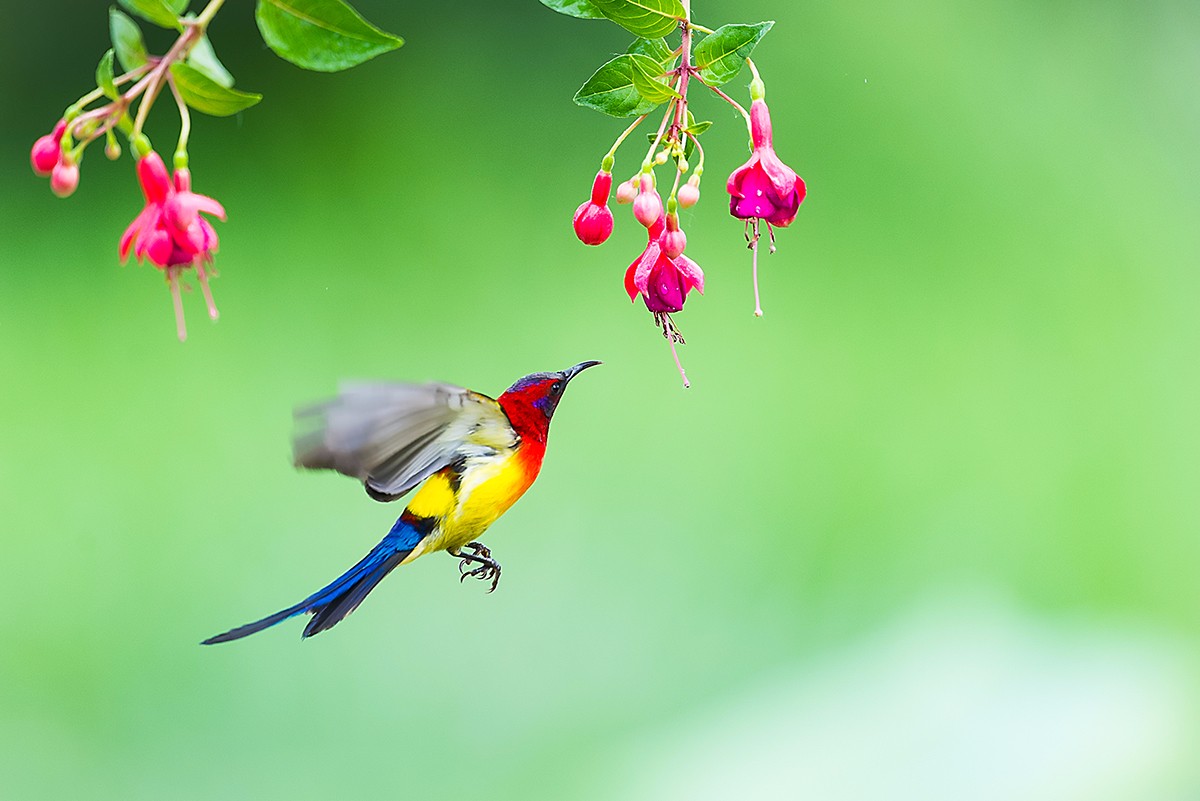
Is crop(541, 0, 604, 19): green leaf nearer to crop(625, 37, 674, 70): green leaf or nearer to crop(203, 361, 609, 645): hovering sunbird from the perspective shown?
crop(625, 37, 674, 70): green leaf

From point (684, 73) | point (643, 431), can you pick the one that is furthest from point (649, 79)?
point (643, 431)

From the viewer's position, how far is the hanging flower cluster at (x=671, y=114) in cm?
59

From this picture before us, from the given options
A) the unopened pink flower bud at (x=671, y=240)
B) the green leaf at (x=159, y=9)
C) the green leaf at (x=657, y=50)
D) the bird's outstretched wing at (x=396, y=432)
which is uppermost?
the green leaf at (x=657, y=50)

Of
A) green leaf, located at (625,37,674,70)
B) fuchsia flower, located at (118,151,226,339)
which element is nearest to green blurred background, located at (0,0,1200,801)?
green leaf, located at (625,37,674,70)

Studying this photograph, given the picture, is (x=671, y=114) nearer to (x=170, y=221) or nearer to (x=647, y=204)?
(x=647, y=204)

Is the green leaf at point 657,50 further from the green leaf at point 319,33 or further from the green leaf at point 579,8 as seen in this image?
the green leaf at point 319,33

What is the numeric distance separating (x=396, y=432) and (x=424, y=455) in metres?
0.04

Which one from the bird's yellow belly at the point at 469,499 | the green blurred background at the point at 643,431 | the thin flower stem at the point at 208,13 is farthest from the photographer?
the green blurred background at the point at 643,431

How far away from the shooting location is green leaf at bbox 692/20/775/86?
1.91 feet

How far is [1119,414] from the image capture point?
1.98m

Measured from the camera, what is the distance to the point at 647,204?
60cm

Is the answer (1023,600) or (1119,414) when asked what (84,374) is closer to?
(1023,600)

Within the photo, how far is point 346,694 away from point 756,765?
0.64 metres

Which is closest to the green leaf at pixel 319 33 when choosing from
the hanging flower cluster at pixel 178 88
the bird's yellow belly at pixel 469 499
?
the hanging flower cluster at pixel 178 88
